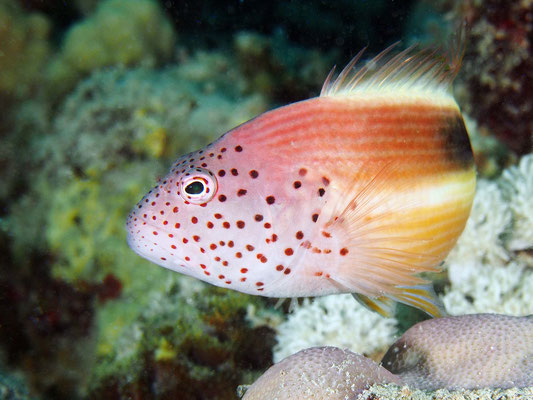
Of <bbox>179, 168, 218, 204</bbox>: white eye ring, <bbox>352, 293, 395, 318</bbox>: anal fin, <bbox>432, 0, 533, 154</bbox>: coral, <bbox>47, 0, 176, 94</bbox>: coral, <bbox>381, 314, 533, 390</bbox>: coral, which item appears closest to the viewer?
<bbox>381, 314, 533, 390</bbox>: coral

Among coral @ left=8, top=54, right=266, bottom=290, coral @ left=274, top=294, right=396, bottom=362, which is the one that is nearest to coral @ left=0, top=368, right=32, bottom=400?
coral @ left=8, top=54, right=266, bottom=290

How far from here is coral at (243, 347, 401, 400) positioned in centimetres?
186

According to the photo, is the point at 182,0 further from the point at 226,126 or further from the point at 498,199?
the point at 498,199

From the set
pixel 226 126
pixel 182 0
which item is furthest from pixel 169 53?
pixel 182 0

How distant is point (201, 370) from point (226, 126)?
108 inches

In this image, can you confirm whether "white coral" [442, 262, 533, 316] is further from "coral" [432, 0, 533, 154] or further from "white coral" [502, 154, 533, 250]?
"coral" [432, 0, 533, 154]

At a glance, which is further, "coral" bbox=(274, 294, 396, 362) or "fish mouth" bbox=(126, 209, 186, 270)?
"coral" bbox=(274, 294, 396, 362)

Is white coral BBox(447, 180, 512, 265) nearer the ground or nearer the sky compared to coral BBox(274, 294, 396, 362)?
nearer the sky

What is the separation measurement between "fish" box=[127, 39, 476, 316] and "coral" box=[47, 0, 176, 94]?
4.60 m

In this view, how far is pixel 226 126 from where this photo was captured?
16.1 feet

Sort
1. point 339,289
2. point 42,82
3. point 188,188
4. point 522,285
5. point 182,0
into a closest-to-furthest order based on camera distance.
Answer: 1. point 188,188
2. point 339,289
3. point 522,285
4. point 42,82
5. point 182,0

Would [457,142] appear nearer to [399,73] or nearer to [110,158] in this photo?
[399,73]

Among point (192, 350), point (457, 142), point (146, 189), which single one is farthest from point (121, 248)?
point (457, 142)

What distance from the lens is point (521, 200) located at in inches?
152
